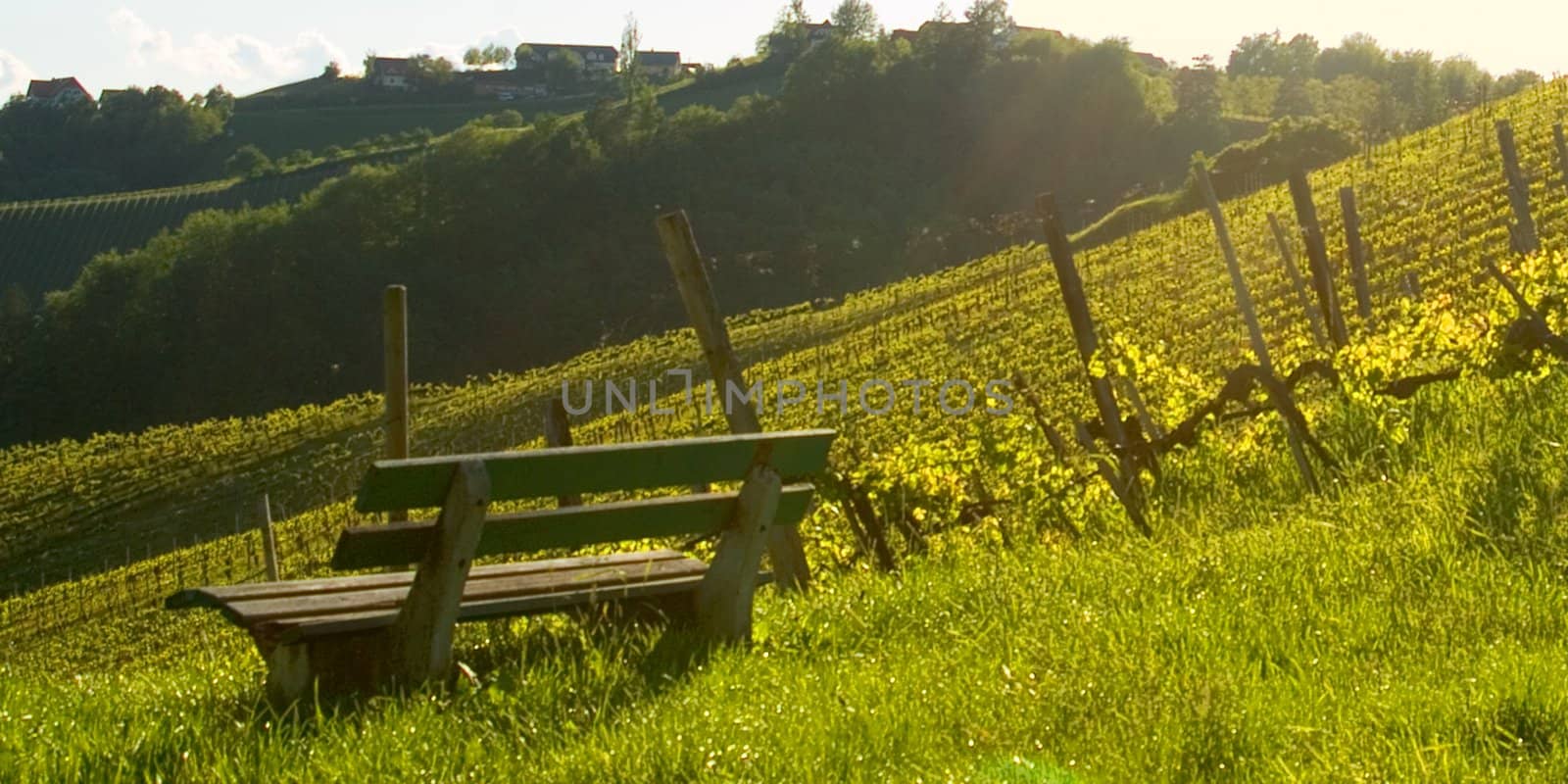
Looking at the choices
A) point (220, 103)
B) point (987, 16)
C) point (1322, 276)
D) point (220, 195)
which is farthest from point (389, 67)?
point (1322, 276)

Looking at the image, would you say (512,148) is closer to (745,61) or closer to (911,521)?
(745,61)

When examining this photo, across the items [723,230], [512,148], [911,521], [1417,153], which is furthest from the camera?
[512,148]

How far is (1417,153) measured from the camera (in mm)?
36562

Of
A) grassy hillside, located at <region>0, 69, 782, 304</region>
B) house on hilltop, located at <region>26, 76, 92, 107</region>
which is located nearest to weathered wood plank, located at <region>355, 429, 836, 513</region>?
grassy hillside, located at <region>0, 69, 782, 304</region>

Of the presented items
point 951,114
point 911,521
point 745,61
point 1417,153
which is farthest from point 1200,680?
point 745,61

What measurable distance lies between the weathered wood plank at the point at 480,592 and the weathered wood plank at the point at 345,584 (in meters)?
0.05

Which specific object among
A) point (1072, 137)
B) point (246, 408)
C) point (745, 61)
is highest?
point (745, 61)

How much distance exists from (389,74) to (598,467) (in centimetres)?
19659

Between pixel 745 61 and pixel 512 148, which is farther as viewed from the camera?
pixel 745 61

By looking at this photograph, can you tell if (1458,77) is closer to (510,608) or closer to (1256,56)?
(1256,56)

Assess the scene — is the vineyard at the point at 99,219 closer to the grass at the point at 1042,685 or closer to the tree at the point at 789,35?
the tree at the point at 789,35

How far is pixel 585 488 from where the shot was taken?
15.4 ft

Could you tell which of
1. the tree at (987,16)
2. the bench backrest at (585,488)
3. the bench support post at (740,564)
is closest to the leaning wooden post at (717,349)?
the bench backrest at (585,488)

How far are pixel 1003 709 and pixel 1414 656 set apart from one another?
3.70 ft
